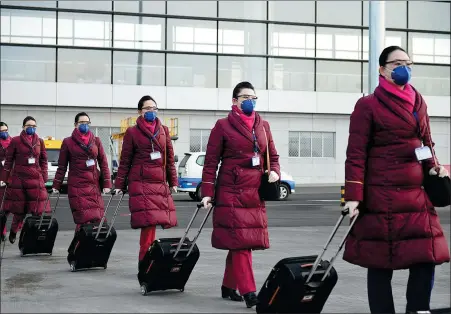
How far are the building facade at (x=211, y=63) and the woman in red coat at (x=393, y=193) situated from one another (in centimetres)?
3537

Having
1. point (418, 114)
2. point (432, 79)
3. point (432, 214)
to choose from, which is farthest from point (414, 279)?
point (432, 79)

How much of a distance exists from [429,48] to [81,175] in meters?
37.7

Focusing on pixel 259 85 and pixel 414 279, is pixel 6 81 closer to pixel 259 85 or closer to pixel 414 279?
pixel 259 85

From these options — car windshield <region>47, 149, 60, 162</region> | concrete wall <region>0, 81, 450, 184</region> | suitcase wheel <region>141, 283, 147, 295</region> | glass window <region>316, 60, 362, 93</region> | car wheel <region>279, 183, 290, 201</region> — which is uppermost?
glass window <region>316, 60, 362, 93</region>

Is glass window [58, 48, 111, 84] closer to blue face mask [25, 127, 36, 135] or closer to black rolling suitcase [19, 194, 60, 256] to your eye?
blue face mask [25, 127, 36, 135]

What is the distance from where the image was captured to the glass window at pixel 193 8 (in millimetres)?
42719

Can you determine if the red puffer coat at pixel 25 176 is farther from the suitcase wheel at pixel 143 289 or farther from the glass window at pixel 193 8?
the glass window at pixel 193 8

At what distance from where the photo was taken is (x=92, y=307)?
7.27 meters

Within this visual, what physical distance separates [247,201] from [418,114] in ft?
7.27

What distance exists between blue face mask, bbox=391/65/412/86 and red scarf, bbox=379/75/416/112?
0.05 metres

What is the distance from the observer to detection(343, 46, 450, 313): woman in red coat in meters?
5.71

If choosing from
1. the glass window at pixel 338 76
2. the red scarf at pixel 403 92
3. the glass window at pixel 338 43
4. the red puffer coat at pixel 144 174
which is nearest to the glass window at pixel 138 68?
the glass window at pixel 338 76

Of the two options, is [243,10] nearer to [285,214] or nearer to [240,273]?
[285,214]

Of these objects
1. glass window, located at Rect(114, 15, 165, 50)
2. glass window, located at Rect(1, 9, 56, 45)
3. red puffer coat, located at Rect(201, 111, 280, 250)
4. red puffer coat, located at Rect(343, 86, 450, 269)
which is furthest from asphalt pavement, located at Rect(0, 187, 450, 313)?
glass window, located at Rect(114, 15, 165, 50)
